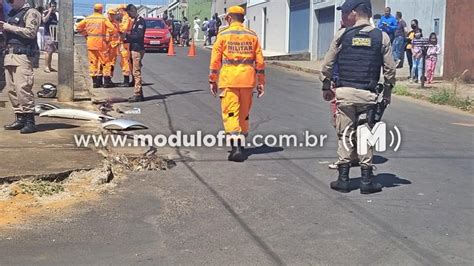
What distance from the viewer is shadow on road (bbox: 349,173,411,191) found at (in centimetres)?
697

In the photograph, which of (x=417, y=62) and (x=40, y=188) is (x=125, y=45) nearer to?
(x=40, y=188)

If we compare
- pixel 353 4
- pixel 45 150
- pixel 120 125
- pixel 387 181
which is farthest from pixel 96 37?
pixel 387 181

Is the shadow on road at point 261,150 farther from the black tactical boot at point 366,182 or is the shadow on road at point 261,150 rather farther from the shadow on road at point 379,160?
the black tactical boot at point 366,182

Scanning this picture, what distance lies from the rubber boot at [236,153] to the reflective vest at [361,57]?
195 cm

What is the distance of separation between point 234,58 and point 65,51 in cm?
521

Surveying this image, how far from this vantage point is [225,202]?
6.27 metres

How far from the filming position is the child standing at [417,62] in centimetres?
1809

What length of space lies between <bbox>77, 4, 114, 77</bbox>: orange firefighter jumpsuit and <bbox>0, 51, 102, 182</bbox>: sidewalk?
4575 mm

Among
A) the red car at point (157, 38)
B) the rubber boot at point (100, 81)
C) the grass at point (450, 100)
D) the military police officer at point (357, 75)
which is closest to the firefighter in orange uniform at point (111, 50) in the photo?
the rubber boot at point (100, 81)

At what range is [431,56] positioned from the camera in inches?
715

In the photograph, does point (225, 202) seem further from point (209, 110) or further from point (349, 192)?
point (209, 110)

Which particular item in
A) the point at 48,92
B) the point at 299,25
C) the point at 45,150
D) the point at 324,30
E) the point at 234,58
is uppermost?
the point at 299,25

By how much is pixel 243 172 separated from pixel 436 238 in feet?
9.14

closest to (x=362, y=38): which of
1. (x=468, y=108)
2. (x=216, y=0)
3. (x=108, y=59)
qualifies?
(x=468, y=108)
